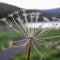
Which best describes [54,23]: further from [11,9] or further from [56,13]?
[11,9]

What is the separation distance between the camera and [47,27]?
0.73m

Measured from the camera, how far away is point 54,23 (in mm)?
740

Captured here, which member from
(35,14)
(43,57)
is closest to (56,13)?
(35,14)

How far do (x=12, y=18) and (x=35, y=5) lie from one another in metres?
0.08

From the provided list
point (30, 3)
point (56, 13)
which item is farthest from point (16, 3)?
point (56, 13)

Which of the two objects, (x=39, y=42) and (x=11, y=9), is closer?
(x=39, y=42)

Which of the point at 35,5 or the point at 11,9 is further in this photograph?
the point at 11,9

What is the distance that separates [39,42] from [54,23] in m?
0.06

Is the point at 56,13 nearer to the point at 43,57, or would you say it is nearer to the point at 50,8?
the point at 50,8

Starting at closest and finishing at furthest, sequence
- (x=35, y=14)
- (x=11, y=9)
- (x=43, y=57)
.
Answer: (x=43, y=57), (x=35, y=14), (x=11, y=9)

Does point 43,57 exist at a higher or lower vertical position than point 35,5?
lower

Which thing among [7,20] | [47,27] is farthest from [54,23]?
[7,20]

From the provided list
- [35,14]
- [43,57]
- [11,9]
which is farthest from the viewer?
[11,9]

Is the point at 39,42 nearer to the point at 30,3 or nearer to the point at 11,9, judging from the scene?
the point at 30,3
